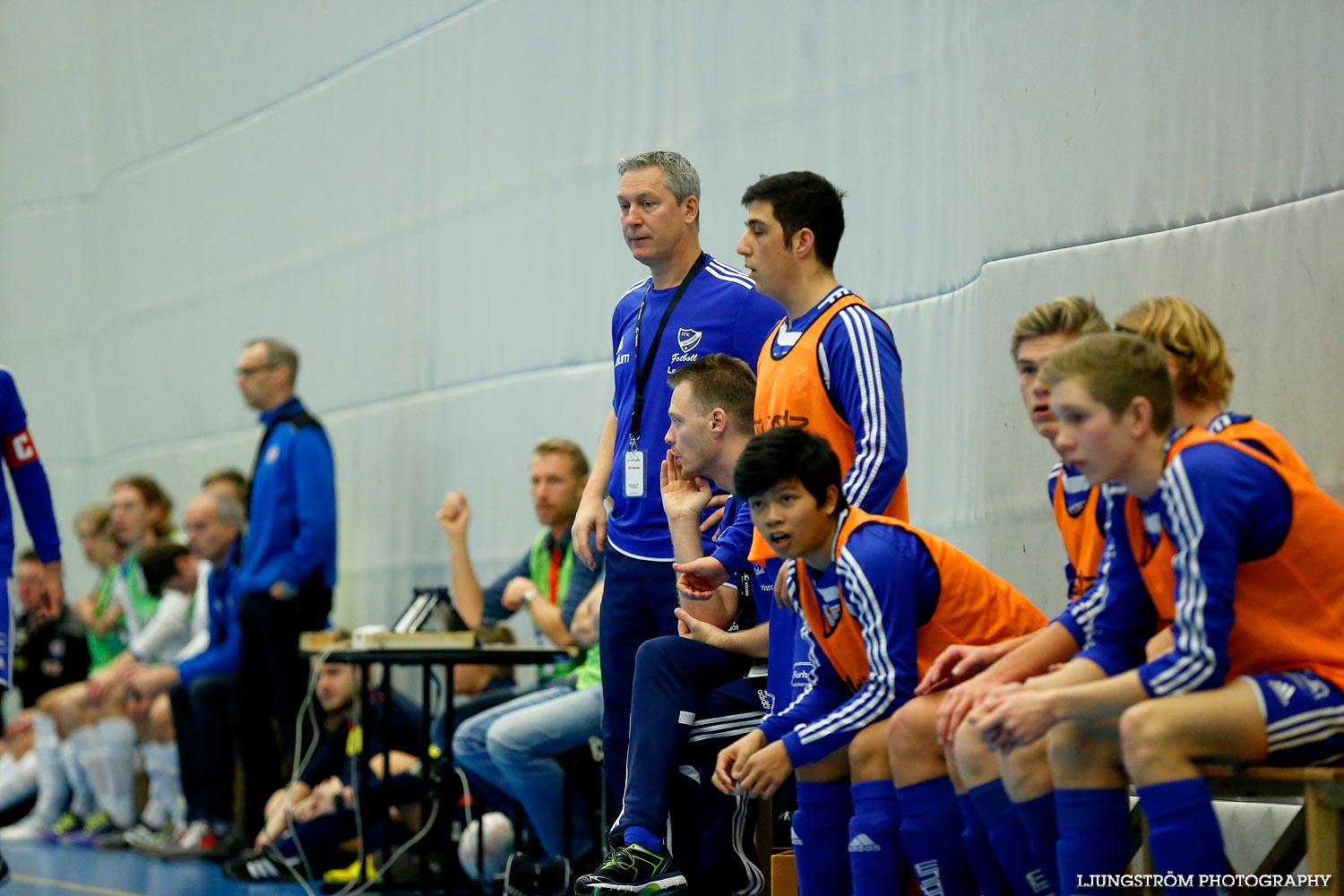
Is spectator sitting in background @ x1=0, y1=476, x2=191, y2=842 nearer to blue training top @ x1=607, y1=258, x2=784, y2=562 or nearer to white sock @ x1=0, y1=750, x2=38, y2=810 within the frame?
white sock @ x1=0, y1=750, x2=38, y2=810

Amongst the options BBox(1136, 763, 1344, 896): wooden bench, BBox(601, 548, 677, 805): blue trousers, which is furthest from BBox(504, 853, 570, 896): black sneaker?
BBox(1136, 763, 1344, 896): wooden bench

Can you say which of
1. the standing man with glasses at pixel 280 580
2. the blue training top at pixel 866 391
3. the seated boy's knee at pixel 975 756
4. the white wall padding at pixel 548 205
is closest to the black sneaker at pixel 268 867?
the standing man with glasses at pixel 280 580

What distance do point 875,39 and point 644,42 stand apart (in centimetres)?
145

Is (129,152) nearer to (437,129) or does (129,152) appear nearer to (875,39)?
(437,129)

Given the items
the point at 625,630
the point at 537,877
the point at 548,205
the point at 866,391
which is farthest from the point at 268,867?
the point at 866,391

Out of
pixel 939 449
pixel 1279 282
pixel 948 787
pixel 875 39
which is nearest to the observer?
pixel 948 787

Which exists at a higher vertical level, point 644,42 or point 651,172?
point 644,42

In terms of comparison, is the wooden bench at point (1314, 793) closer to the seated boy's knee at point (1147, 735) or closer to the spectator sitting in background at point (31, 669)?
the seated boy's knee at point (1147, 735)

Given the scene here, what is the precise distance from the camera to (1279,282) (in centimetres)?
329

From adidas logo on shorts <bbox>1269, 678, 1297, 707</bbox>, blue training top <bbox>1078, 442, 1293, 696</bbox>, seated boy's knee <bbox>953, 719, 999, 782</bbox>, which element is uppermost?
blue training top <bbox>1078, 442, 1293, 696</bbox>

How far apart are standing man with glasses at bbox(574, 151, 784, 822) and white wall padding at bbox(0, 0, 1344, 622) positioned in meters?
0.68

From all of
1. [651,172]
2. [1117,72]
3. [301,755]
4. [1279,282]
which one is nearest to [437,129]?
[301,755]

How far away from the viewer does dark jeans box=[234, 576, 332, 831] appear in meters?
6.47

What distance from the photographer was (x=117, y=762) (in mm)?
7648
